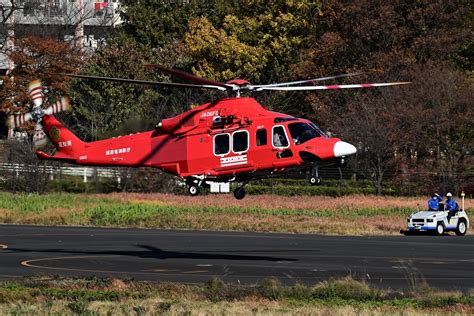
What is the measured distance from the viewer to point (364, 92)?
90562 millimetres

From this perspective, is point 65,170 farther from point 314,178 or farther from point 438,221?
point 314,178

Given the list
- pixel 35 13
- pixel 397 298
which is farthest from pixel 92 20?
pixel 397 298

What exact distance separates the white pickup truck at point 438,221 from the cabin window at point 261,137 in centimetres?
2793

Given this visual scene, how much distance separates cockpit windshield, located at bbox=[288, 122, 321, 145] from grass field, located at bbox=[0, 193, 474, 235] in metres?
32.2

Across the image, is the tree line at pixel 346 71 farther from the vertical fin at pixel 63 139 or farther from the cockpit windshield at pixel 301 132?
the cockpit windshield at pixel 301 132

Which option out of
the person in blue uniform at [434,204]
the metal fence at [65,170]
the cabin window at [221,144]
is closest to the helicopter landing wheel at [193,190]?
the cabin window at [221,144]

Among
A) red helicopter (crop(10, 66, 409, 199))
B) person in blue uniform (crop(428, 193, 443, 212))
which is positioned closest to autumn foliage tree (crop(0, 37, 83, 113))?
person in blue uniform (crop(428, 193, 443, 212))

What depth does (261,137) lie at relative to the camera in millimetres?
39531

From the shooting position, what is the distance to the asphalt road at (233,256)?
4878 centimetres

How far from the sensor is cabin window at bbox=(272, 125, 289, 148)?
39.3m

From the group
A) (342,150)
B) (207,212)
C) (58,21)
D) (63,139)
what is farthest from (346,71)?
(342,150)

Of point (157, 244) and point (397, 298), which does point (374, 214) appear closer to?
point (157, 244)

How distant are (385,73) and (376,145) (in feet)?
17.5

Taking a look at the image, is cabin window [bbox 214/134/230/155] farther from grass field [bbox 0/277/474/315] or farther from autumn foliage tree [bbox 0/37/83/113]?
autumn foliage tree [bbox 0/37/83/113]
